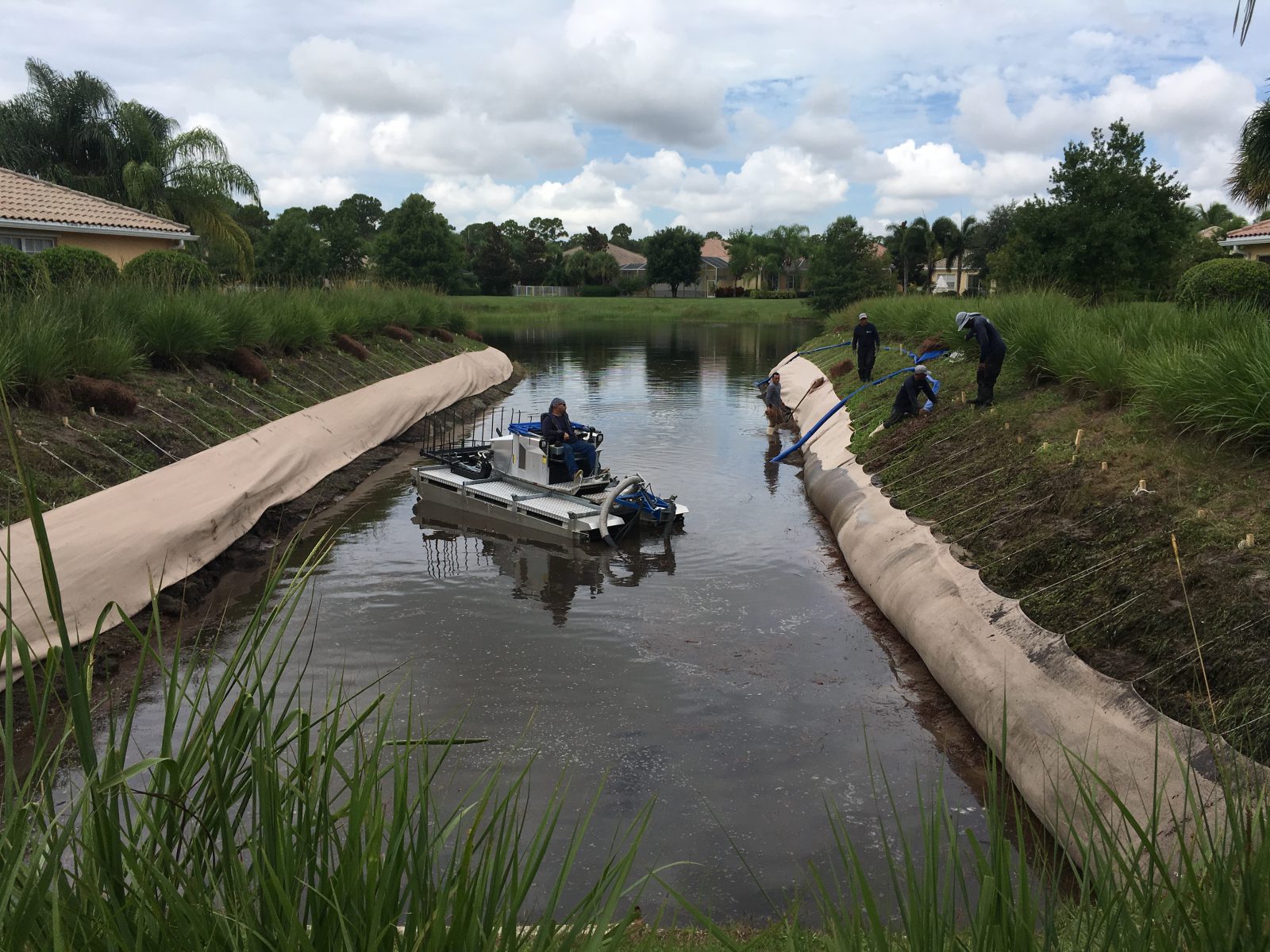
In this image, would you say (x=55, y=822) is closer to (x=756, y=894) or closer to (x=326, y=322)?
(x=756, y=894)

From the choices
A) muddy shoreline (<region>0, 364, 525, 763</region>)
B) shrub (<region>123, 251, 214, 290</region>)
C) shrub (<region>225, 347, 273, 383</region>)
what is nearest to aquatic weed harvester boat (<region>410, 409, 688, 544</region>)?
muddy shoreline (<region>0, 364, 525, 763</region>)

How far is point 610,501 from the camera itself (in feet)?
47.2

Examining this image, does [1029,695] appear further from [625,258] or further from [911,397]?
[625,258]

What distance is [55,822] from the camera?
2086mm

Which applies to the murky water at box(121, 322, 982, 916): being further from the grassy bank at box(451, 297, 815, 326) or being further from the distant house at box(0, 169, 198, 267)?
the grassy bank at box(451, 297, 815, 326)

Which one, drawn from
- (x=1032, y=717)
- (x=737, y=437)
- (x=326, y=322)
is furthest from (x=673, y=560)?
(x=326, y=322)

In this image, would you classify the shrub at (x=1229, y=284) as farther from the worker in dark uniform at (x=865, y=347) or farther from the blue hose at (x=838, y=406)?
the worker in dark uniform at (x=865, y=347)

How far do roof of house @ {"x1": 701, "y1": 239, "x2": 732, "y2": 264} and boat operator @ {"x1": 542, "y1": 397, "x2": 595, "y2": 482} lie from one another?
328 feet

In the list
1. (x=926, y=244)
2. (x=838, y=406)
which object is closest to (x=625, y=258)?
(x=926, y=244)

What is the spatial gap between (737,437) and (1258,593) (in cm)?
1722

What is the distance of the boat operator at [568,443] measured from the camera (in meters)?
15.2

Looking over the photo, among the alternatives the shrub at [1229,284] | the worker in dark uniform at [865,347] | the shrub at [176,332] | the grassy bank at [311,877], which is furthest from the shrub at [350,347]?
the grassy bank at [311,877]

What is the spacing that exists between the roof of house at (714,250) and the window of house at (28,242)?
Result: 3665 inches

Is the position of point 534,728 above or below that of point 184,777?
below
